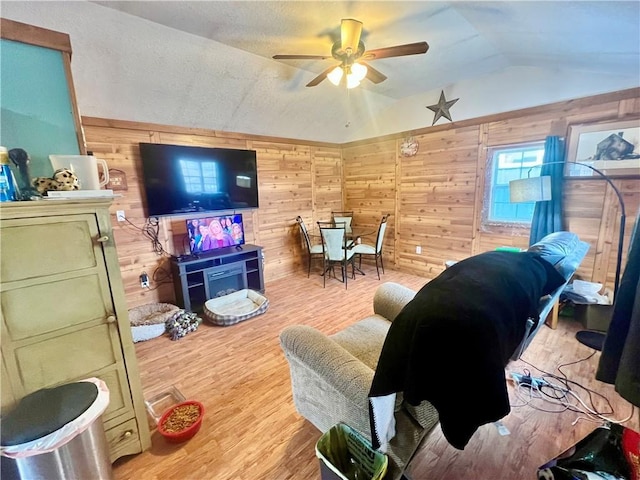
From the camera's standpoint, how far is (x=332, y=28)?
216 centimetres

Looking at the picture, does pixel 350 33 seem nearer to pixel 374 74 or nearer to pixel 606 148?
pixel 374 74

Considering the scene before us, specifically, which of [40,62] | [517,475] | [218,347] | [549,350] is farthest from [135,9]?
[549,350]

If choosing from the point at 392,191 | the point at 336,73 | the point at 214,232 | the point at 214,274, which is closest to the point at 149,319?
the point at 214,274

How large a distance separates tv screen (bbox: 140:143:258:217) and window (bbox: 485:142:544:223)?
3.17 meters

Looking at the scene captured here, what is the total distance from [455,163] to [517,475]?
3.41 meters

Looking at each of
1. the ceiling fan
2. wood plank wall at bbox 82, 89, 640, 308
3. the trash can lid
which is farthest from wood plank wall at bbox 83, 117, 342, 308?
the trash can lid

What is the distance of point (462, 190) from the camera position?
378cm

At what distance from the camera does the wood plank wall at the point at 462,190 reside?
2.78 metres

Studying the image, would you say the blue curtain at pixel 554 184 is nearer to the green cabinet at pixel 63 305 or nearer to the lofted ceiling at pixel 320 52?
the lofted ceiling at pixel 320 52

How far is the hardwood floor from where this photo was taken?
57.1 inches

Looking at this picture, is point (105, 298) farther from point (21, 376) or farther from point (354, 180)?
point (354, 180)

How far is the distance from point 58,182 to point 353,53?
6.95 ft

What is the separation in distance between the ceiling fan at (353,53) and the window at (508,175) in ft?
6.50

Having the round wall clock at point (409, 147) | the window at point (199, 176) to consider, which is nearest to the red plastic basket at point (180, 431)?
the window at point (199, 176)
